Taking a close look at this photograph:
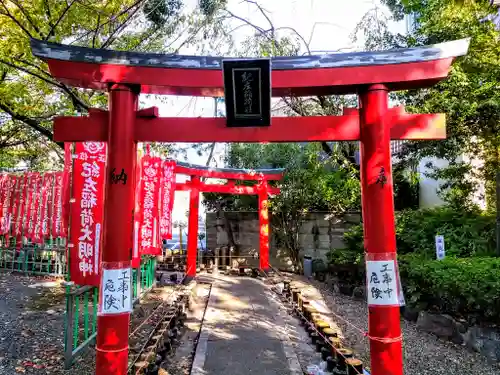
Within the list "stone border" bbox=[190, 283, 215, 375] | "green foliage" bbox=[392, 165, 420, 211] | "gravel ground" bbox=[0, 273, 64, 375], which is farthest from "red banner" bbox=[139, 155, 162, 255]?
"green foliage" bbox=[392, 165, 420, 211]

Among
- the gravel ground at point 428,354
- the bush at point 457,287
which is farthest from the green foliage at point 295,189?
the gravel ground at point 428,354

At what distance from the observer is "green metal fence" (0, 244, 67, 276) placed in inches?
520

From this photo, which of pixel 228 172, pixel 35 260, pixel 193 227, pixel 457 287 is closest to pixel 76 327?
pixel 457 287

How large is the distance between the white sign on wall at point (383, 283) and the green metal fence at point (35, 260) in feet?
39.1

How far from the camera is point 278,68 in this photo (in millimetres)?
4684

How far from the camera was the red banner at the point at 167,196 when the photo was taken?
10570mm

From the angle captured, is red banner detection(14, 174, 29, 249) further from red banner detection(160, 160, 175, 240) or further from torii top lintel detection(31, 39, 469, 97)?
torii top lintel detection(31, 39, 469, 97)

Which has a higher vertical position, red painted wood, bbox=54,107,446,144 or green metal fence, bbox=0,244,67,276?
red painted wood, bbox=54,107,446,144

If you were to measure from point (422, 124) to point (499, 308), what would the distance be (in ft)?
14.2

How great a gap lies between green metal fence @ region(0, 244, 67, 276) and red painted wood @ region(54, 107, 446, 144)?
32.8 ft

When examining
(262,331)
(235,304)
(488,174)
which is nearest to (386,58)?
(262,331)

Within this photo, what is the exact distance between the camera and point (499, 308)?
6652mm

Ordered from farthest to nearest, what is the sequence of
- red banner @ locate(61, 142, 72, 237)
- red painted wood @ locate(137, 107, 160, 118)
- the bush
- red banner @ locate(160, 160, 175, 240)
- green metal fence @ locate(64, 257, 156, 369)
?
red banner @ locate(160, 160, 175, 240)
the bush
red banner @ locate(61, 142, 72, 237)
green metal fence @ locate(64, 257, 156, 369)
red painted wood @ locate(137, 107, 160, 118)

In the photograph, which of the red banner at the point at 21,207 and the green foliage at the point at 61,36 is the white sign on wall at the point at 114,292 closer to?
the green foliage at the point at 61,36
